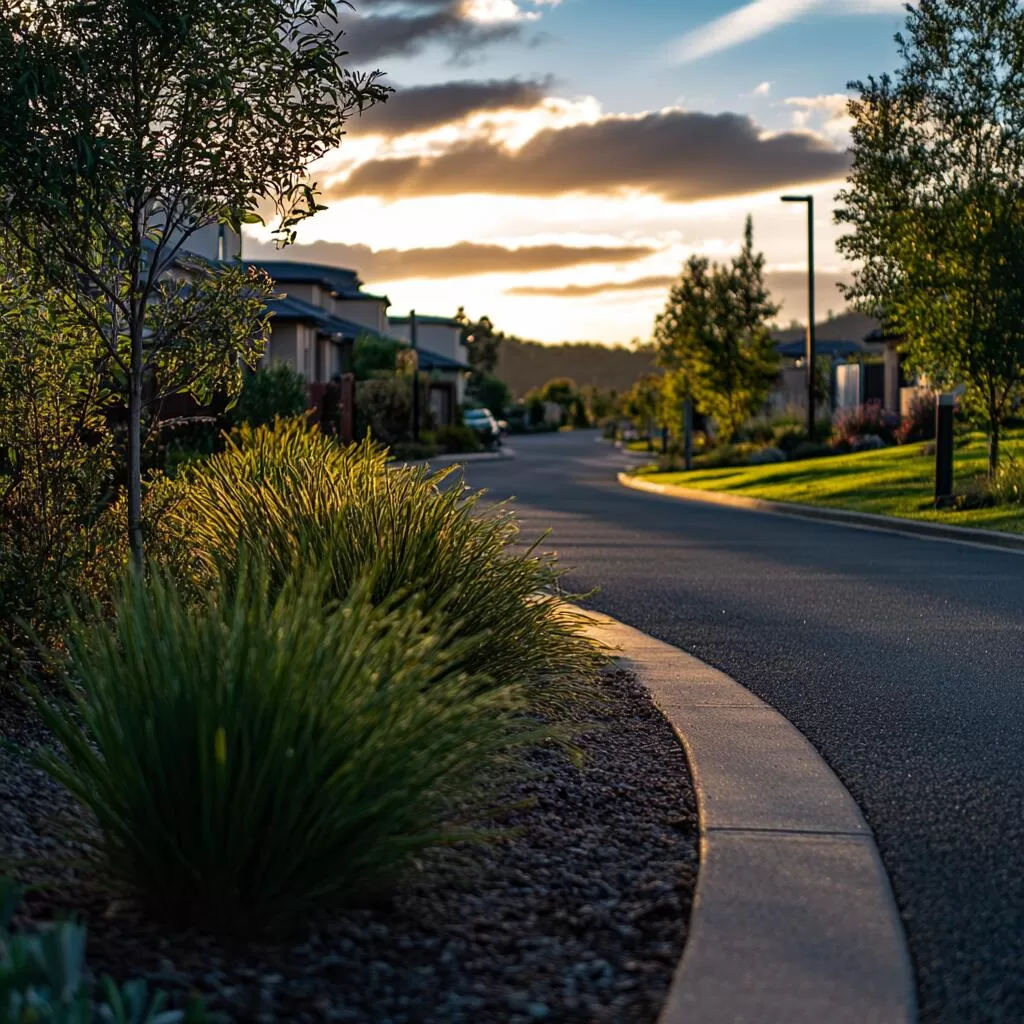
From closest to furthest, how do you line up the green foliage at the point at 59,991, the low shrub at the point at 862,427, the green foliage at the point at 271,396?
the green foliage at the point at 59,991, the green foliage at the point at 271,396, the low shrub at the point at 862,427

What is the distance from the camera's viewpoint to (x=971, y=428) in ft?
118

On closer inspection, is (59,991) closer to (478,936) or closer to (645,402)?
(478,936)

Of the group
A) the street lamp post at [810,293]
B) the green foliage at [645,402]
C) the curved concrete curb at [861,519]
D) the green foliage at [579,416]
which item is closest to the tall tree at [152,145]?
the curved concrete curb at [861,519]

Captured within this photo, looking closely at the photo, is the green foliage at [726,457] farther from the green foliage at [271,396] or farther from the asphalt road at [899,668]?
the asphalt road at [899,668]

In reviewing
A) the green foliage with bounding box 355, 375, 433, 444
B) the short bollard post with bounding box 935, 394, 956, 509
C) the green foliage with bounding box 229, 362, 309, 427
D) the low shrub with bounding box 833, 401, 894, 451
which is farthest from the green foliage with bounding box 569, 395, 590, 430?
the short bollard post with bounding box 935, 394, 956, 509

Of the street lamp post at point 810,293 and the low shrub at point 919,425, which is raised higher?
the street lamp post at point 810,293

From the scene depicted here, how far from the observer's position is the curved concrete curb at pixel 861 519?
19.6 metres

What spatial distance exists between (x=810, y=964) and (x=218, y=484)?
5.99m

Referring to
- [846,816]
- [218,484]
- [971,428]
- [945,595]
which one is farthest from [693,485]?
[846,816]

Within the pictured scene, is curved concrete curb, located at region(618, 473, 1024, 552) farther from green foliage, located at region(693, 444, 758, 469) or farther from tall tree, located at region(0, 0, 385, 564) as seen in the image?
tall tree, located at region(0, 0, 385, 564)

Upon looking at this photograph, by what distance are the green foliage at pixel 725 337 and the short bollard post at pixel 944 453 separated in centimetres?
2519

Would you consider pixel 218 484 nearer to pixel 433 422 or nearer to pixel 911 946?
pixel 911 946

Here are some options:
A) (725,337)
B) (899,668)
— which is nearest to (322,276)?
(725,337)

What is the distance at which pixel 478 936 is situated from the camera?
4.30m
